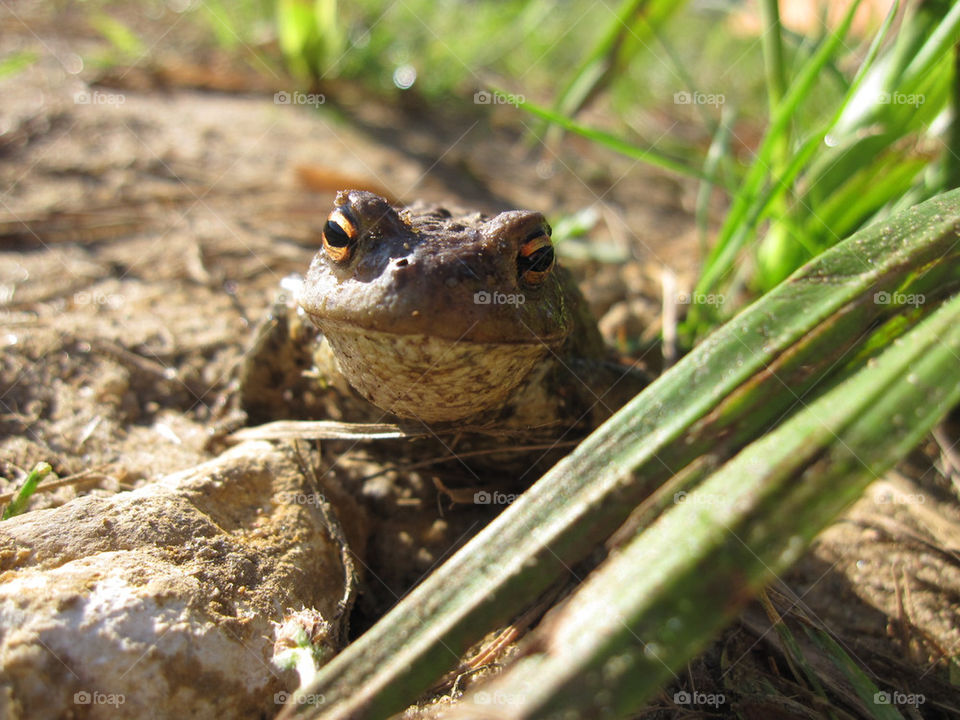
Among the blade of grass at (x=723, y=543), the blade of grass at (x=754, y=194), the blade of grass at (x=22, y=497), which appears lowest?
the blade of grass at (x=22, y=497)

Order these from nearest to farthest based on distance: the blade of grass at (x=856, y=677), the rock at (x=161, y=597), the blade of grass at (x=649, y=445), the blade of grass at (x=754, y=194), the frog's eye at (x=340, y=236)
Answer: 1. the blade of grass at (x=649, y=445)
2. the rock at (x=161, y=597)
3. the blade of grass at (x=856, y=677)
4. the frog's eye at (x=340, y=236)
5. the blade of grass at (x=754, y=194)

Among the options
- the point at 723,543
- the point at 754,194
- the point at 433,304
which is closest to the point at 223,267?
the point at 433,304

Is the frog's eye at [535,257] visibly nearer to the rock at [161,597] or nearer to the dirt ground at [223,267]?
the rock at [161,597]

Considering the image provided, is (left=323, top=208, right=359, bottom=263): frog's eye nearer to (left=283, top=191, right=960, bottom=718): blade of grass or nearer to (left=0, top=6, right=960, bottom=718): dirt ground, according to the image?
(left=0, top=6, right=960, bottom=718): dirt ground

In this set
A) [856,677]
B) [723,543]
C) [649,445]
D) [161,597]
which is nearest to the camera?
[723,543]

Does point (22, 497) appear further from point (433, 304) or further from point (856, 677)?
point (856, 677)

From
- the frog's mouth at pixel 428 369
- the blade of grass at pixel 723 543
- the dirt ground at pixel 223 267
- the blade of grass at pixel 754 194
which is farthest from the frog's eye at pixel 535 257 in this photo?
the dirt ground at pixel 223 267

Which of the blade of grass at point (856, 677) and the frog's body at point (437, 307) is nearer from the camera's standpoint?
the blade of grass at point (856, 677)

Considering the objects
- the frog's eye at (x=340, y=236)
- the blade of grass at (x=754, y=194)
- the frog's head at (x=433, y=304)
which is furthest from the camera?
the blade of grass at (x=754, y=194)

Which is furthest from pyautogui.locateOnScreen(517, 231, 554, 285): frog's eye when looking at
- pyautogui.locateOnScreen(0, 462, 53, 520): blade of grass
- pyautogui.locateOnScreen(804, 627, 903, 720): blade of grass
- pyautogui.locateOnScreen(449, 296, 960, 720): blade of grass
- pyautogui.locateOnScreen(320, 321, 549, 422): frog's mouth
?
pyautogui.locateOnScreen(0, 462, 53, 520): blade of grass
